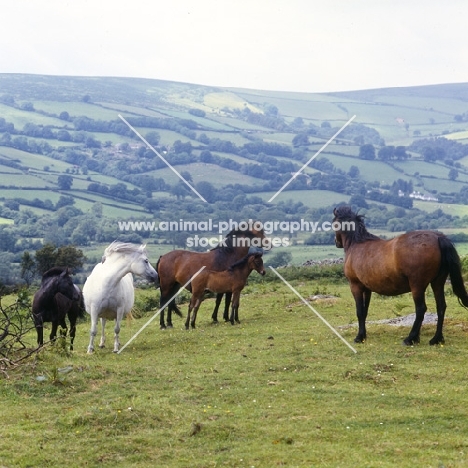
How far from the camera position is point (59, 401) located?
11859 millimetres

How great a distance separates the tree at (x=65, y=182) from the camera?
81000mm

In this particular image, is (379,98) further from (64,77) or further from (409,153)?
(64,77)

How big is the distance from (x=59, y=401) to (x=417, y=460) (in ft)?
17.4

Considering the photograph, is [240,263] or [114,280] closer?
[114,280]

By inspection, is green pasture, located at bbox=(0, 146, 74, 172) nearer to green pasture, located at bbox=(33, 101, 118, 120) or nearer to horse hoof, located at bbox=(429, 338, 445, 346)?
green pasture, located at bbox=(33, 101, 118, 120)

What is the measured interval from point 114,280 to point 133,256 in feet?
2.11

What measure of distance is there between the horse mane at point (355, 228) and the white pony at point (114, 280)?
4.04 metres

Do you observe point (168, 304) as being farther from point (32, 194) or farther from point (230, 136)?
point (230, 136)

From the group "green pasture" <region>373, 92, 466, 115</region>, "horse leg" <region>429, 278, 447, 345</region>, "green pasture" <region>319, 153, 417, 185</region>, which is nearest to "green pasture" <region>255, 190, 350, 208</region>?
"green pasture" <region>319, 153, 417, 185</region>

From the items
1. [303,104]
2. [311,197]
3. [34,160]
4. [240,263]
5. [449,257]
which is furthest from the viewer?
[303,104]

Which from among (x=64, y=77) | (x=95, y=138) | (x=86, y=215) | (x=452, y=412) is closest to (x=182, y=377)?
(x=452, y=412)

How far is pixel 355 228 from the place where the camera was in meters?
16.6

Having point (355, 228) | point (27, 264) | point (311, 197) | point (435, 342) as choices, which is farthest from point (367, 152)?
point (435, 342)

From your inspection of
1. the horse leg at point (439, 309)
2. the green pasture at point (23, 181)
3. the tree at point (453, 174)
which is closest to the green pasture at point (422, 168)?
the tree at point (453, 174)
